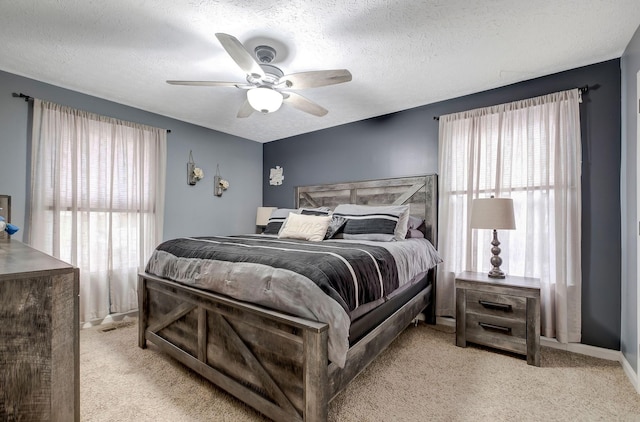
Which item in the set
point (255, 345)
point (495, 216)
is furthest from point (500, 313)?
point (255, 345)

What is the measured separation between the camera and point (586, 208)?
2.45 metres

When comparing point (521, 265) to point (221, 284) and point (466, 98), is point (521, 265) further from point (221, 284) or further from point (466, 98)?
point (221, 284)

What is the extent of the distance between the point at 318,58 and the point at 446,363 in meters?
2.62

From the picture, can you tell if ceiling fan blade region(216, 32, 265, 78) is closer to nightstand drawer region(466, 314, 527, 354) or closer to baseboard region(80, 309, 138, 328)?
nightstand drawer region(466, 314, 527, 354)

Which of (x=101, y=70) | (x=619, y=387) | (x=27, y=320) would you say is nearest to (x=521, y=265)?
(x=619, y=387)

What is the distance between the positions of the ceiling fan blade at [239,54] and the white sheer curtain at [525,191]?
2.11 m

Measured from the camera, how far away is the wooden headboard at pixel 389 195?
10.6 ft

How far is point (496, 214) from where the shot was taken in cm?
245

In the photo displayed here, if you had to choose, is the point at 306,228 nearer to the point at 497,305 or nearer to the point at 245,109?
the point at 245,109

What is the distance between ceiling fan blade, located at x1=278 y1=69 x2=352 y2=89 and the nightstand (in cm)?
194

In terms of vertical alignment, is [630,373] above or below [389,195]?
below

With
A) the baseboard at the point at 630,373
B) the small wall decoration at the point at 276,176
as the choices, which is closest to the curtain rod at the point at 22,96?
the small wall decoration at the point at 276,176

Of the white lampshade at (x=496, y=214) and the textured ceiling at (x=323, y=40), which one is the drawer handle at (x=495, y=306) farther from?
the textured ceiling at (x=323, y=40)

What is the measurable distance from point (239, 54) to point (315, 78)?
55 centimetres
